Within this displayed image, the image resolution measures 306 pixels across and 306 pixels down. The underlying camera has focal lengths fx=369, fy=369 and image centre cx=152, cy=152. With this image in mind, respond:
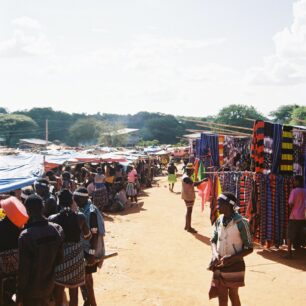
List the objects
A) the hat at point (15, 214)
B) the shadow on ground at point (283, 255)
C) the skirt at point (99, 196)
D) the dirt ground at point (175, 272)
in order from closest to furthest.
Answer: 1. the hat at point (15, 214)
2. the dirt ground at point (175, 272)
3. the shadow on ground at point (283, 255)
4. the skirt at point (99, 196)

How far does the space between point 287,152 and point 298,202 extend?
1.13 meters

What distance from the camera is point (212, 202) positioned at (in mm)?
10430

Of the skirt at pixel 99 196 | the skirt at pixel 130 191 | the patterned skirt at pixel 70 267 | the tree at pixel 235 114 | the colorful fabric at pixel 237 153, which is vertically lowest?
the skirt at pixel 130 191

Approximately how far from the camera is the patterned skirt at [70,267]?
14.0ft

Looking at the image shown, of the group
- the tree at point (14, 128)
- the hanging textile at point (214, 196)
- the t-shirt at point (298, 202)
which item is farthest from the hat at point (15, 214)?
the tree at point (14, 128)

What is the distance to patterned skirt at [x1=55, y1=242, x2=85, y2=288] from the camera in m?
4.28

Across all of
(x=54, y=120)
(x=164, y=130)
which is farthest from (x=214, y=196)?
(x=54, y=120)

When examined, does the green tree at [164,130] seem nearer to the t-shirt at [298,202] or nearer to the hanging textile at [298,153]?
the hanging textile at [298,153]

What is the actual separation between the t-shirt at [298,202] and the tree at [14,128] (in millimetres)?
62993

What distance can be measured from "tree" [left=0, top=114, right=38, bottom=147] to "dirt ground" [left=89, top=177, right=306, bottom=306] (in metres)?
58.5

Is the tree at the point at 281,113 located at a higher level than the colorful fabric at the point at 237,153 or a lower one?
higher

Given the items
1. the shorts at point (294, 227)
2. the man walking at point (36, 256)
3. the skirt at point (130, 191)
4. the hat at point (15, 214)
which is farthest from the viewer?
the skirt at point (130, 191)

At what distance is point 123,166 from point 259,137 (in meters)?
11.7

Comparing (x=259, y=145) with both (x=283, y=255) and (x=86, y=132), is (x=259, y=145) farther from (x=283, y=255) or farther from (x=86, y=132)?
(x=86, y=132)
